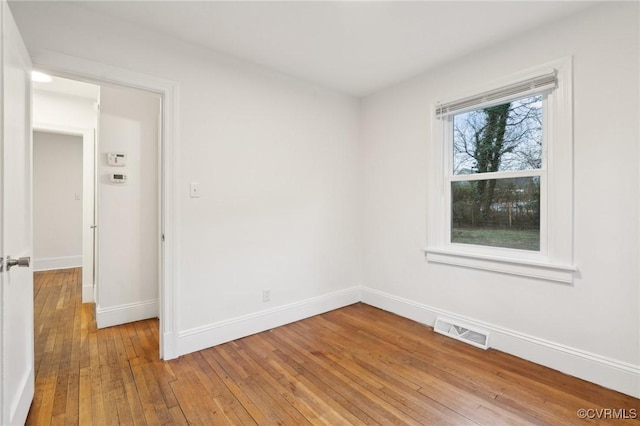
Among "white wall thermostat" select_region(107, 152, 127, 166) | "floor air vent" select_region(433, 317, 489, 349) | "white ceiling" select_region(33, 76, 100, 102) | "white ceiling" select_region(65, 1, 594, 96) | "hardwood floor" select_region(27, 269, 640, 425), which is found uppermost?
"white ceiling" select_region(33, 76, 100, 102)

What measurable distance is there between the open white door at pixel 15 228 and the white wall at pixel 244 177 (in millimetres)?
549

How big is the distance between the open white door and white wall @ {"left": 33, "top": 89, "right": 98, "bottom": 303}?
82.0 inches

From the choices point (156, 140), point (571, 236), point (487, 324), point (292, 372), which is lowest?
point (292, 372)

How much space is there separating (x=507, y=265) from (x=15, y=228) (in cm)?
316

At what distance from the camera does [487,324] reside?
260 cm

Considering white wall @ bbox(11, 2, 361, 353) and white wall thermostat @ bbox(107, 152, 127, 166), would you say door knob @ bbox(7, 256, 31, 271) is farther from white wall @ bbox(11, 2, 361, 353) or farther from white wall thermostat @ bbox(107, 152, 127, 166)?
white wall thermostat @ bbox(107, 152, 127, 166)

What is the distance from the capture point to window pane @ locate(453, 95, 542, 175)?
242cm

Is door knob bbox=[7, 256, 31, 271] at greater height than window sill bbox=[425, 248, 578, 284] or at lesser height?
greater

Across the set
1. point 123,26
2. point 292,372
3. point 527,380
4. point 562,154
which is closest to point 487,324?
point 527,380

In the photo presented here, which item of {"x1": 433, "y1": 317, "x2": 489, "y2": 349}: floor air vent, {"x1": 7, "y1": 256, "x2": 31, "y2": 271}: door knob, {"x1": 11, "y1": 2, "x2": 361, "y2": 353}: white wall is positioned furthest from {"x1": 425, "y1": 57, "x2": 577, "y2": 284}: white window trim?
{"x1": 7, "y1": 256, "x2": 31, "y2": 271}: door knob

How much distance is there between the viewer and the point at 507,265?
97.3 inches

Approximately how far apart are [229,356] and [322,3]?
2618 millimetres

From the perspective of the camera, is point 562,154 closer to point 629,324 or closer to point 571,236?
point 571,236

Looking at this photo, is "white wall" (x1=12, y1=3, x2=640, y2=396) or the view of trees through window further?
the view of trees through window
